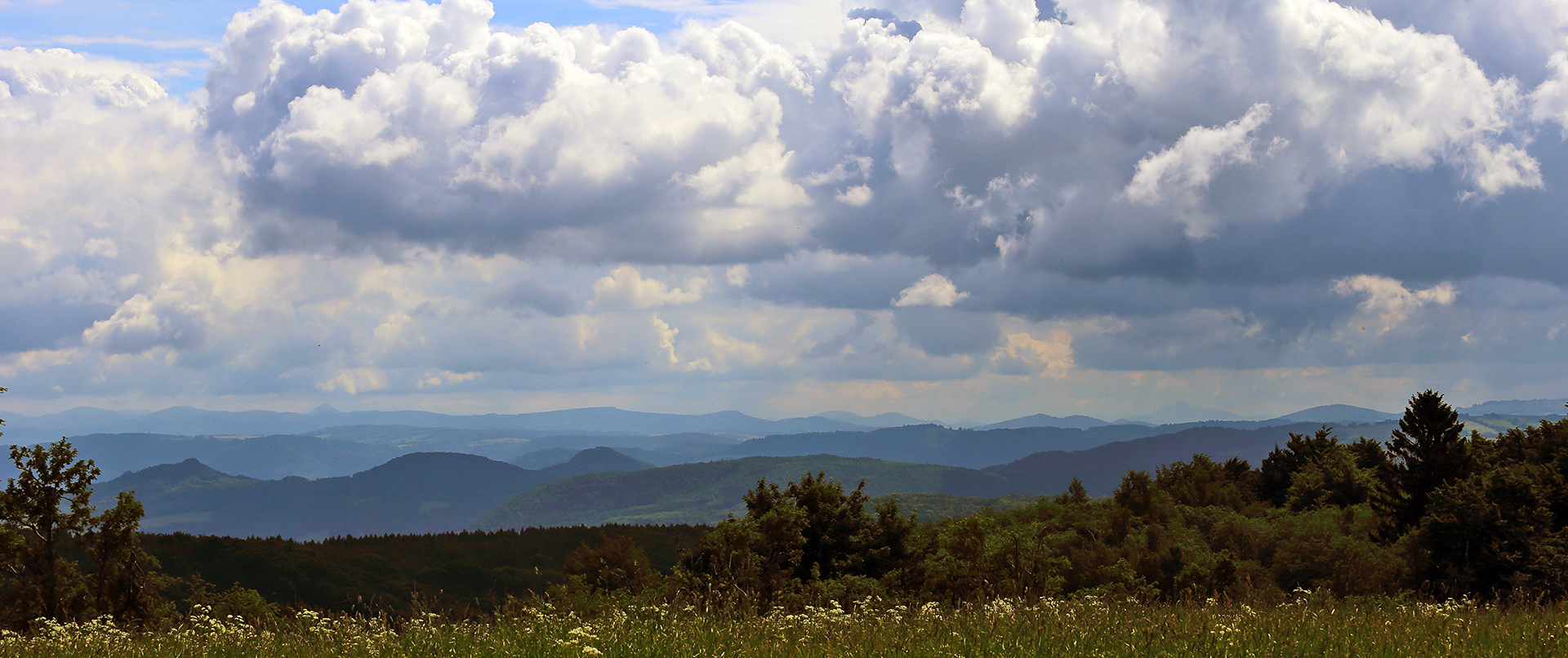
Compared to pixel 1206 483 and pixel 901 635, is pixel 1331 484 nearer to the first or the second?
pixel 1206 483

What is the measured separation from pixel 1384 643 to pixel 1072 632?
8.30 ft

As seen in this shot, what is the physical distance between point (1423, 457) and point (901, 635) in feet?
129

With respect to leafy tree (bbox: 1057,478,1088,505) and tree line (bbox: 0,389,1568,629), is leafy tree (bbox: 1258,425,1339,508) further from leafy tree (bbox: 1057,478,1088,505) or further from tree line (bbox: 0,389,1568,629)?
leafy tree (bbox: 1057,478,1088,505)

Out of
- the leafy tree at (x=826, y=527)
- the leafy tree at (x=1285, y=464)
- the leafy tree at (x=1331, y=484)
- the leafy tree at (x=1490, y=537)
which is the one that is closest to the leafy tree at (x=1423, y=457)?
the leafy tree at (x=1490, y=537)

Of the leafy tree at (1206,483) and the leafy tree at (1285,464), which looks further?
the leafy tree at (1285,464)

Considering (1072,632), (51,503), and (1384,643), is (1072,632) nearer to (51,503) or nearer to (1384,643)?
(1384,643)

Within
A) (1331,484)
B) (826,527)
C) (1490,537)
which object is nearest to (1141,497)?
(1331,484)

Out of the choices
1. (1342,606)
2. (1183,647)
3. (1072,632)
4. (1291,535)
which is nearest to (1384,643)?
(1183,647)

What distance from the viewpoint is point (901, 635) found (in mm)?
8680

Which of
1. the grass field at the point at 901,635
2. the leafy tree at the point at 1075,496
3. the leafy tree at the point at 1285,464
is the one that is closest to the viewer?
the grass field at the point at 901,635

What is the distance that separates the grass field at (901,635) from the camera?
7.93 metres

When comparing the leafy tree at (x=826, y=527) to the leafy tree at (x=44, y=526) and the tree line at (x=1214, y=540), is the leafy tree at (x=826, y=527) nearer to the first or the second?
the tree line at (x=1214, y=540)

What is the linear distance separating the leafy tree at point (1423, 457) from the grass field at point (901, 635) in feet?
106

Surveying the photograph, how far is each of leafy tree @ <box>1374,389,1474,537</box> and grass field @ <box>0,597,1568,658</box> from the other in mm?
32190
